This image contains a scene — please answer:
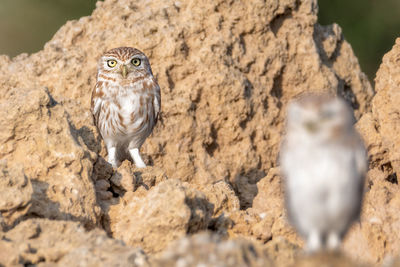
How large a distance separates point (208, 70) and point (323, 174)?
14.4 ft

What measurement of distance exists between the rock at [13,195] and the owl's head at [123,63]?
9.23 feet

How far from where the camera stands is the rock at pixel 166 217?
4.61 m

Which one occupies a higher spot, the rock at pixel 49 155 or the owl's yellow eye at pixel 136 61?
the owl's yellow eye at pixel 136 61

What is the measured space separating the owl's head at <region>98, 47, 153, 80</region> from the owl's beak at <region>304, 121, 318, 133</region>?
4222mm

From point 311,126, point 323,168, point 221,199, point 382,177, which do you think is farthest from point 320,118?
point 382,177

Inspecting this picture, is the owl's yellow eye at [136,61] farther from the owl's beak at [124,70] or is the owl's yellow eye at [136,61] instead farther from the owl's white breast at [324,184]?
the owl's white breast at [324,184]

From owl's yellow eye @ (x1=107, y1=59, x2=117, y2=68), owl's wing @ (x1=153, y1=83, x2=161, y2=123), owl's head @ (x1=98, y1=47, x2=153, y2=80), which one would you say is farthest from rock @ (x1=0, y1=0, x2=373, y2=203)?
owl's yellow eye @ (x1=107, y1=59, x2=117, y2=68)

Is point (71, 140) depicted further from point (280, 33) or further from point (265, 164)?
point (280, 33)

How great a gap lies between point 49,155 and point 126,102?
2.40 meters

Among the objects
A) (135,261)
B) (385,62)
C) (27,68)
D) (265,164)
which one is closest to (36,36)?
(27,68)

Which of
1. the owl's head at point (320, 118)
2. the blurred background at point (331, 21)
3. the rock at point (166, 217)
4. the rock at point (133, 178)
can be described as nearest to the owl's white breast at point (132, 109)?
the rock at point (133, 178)

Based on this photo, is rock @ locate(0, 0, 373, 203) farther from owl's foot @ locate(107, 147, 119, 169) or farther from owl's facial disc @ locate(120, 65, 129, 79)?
owl's facial disc @ locate(120, 65, 129, 79)

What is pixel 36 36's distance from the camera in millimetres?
15219

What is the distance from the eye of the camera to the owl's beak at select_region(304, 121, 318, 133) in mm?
3338
